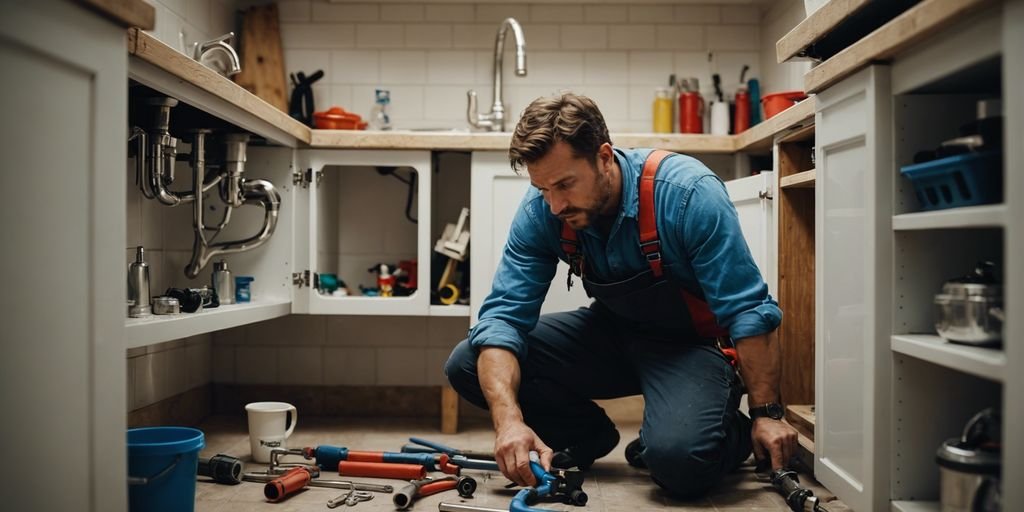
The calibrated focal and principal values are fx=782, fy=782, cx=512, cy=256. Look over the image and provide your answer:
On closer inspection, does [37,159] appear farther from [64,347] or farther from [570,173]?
[570,173]

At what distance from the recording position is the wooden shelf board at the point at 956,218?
3.37 feet

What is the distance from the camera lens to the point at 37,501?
1.03 m

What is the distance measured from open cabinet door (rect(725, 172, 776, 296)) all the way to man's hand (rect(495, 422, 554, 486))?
95 cm

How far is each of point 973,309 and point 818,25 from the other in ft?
2.17

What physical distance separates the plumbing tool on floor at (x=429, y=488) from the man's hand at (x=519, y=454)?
8.5 inches

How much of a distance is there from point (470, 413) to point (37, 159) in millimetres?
2112

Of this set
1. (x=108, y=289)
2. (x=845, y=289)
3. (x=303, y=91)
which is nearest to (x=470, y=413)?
(x=303, y=91)

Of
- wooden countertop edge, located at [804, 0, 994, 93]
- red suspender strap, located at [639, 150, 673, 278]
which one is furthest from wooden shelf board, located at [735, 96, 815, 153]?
red suspender strap, located at [639, 150, 673, 278]

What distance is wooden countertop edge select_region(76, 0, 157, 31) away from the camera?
110 cm

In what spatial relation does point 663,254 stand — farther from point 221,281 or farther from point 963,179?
point 221,281

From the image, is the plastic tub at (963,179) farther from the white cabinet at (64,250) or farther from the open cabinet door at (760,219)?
the white cabinet at (64,250)

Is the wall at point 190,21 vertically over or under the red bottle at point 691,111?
over

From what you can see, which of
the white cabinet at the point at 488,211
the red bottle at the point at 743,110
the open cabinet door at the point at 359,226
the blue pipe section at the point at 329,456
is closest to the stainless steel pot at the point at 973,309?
the blue pipe section at the point at 329,456

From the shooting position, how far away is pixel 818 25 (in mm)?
1537
